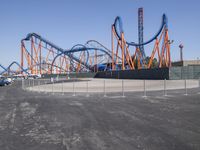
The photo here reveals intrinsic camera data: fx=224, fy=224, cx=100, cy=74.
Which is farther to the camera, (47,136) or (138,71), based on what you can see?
(138,71)

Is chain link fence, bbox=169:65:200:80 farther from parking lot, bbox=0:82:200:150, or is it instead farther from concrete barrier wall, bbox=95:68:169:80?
parking lot, bbox=0:82:200:150

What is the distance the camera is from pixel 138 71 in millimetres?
46531

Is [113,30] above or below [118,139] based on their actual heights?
above

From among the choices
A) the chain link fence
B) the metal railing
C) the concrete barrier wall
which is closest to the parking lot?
the metal railing

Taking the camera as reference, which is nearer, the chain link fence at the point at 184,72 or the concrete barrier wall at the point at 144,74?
the chain link fence at the point at 184,72

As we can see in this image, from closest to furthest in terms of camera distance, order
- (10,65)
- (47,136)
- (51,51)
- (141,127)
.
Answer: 1. (47,136)
2. (141,127)
3. (51,51)
4. (10,65)

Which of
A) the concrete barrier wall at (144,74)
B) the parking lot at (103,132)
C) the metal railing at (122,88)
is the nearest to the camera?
the parking lot at (103,132)

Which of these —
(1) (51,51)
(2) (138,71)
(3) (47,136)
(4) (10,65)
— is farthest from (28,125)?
(4) (10,65)

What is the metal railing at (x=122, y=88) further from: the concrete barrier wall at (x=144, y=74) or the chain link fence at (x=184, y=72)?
the concrete barrier wall at (x=144, y=74)

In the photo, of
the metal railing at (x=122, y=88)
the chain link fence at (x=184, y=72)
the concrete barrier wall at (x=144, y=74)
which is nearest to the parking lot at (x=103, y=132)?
the metal railing at (x=122, y=88)

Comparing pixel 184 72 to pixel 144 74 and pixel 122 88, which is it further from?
pixel 122 88

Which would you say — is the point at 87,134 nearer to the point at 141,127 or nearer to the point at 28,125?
the point at 141,127

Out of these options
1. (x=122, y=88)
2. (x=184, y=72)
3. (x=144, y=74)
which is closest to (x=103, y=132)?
(x=122, y=88)

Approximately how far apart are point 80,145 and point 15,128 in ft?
10.2
